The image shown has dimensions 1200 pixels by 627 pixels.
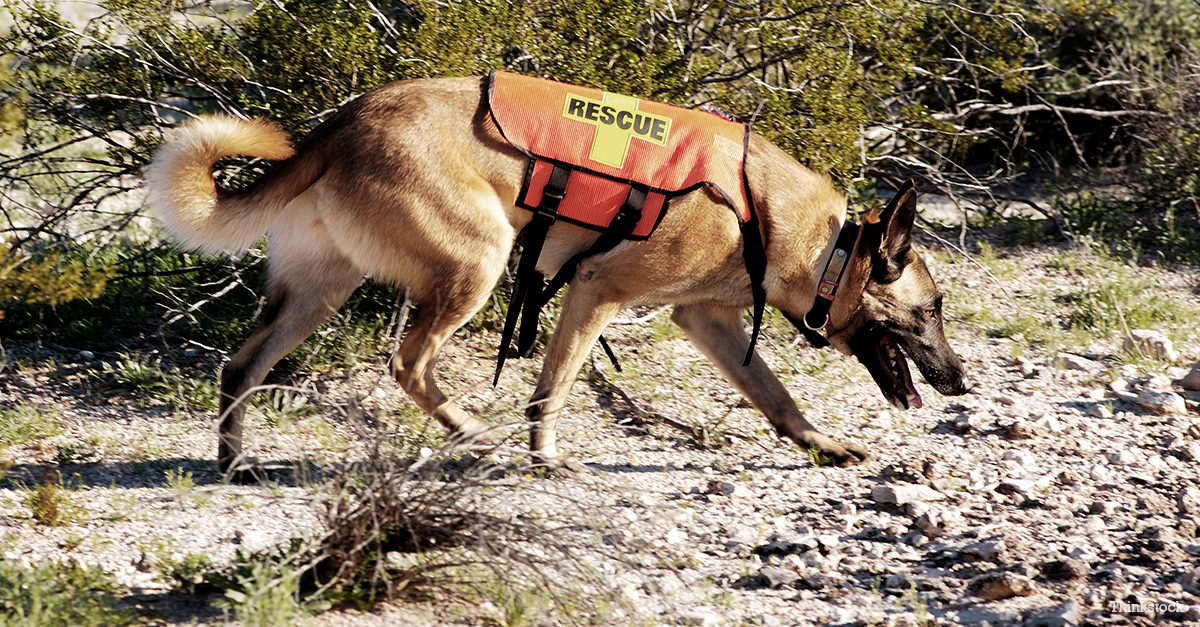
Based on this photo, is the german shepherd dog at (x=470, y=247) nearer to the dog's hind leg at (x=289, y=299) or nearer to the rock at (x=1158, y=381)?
the dog's hind leg at (x=289, y=299)

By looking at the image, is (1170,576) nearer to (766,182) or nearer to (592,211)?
(766,182)

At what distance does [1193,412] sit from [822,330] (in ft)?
6.57

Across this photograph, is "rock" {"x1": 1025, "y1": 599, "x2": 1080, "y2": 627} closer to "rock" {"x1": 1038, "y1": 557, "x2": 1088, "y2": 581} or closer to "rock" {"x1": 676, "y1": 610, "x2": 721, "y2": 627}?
"rock" {"x1": 1038, "y1": 557, "x2": 1088, "y2": 581}

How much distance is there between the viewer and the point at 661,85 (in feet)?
16.3

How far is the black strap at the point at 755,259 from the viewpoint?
4180mm

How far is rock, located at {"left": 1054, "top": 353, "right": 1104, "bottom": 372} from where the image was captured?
5457 mm

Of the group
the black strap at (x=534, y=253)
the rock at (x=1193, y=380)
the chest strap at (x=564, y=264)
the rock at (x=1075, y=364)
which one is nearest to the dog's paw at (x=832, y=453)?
the chest strap at (x=564, y=264)

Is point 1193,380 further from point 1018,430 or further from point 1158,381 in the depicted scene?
point 1018,430

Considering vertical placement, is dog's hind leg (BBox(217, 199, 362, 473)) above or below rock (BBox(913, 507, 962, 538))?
above

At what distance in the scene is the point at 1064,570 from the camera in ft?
10.9

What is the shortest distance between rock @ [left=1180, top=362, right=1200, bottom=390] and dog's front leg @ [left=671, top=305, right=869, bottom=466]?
1.97 m

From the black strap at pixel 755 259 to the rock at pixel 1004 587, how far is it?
4.61ft

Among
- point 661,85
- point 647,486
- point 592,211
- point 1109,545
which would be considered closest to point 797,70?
point 661,85

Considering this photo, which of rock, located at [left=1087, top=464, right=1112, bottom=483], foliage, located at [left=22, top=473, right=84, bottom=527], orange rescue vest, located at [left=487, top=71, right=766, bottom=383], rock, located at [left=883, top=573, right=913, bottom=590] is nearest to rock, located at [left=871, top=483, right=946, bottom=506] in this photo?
rock, located at [left=883, top=573, right=913, bottom=590]
